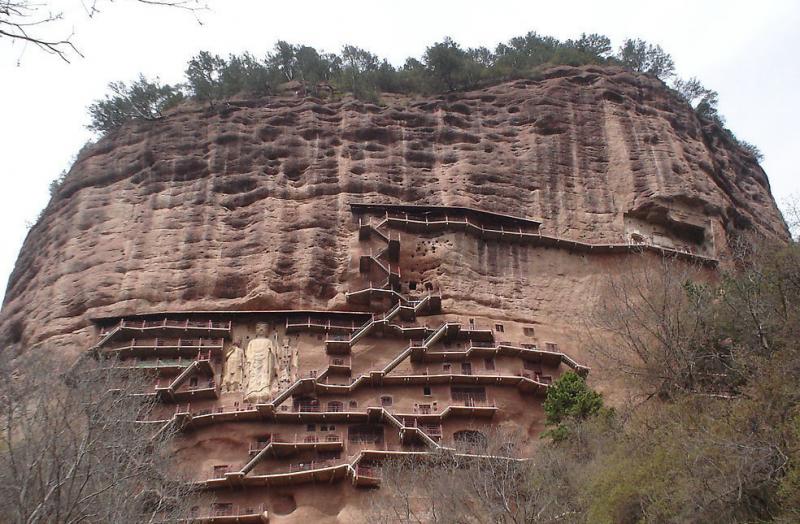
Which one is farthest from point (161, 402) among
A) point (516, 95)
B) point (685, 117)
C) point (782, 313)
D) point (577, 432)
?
point (685, 117)

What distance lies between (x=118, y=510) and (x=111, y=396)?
5.62m

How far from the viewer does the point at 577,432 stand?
22.1 meters

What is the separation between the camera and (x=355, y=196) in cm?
3641

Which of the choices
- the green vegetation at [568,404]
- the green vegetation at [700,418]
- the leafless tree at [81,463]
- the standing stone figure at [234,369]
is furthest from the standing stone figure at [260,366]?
the green vegetation at [700,418]

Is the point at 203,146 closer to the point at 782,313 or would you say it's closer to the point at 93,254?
the point at 93,254

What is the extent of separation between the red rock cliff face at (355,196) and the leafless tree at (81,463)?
10.8 metres

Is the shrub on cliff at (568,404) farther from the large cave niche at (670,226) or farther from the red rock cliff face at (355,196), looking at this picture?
the large cave niche at (670,226)

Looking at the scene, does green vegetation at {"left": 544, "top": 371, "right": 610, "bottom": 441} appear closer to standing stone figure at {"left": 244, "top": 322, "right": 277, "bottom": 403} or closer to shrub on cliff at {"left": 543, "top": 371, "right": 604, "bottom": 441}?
shrub on cliff at {"left": 543, "top": 371, "right": 604, "bottom": 441}

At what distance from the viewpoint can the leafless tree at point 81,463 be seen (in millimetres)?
14875

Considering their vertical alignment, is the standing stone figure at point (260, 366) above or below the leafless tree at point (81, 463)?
above

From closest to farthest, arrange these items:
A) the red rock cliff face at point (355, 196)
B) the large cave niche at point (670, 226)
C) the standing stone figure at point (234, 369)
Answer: the standing stone figure at point (234, 369)
the red rock cliff face at point (355, 196)
the large cave niche at point (670, 226)

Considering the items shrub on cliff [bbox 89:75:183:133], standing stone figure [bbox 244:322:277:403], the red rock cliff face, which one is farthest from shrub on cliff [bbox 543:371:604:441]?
shrub on cliff [bbox 89:75:183:133]

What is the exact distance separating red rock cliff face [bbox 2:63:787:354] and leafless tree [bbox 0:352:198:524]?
1082 cm

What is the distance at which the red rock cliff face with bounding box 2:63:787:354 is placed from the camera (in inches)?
1304
